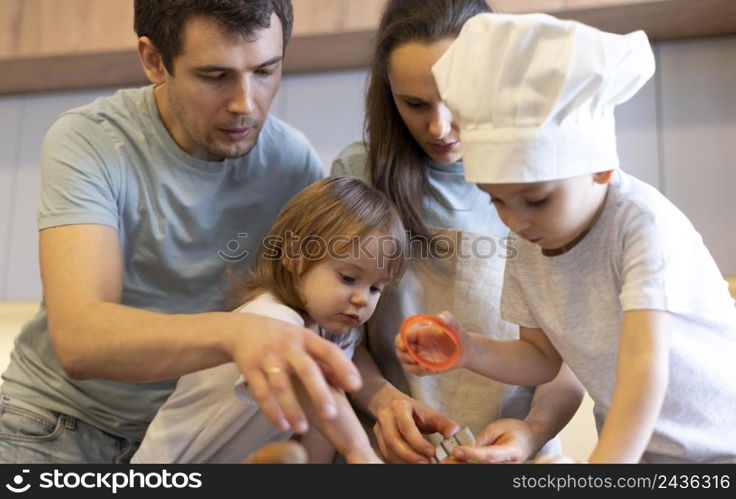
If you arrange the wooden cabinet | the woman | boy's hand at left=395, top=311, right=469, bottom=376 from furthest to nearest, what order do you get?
the wooden cabinet, the woman, boy's hand at left=395, top=311, right=469, bottom=376

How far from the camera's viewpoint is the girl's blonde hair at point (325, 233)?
4.48 ft

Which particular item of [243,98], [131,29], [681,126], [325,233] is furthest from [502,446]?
[131,29]

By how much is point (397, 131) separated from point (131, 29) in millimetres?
1381

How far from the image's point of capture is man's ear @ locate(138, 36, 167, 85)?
1440 mm

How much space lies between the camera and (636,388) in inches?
34.3

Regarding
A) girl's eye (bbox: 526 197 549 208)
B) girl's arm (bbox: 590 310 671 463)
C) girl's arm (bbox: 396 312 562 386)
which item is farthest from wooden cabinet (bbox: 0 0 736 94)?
girl's arm (bbox: 590 310 671 463)

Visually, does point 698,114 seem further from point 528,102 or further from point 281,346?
point 281,346

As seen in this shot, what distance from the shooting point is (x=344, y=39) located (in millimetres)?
2432

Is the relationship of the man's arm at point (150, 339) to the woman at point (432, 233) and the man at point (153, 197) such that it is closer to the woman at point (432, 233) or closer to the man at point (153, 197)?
the man at point (153, 197)

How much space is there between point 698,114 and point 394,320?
134 cm

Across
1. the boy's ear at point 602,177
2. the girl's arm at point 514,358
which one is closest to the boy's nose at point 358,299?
the girl's arm at point 514,358

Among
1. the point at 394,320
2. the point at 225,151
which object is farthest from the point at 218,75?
the point at 394,320

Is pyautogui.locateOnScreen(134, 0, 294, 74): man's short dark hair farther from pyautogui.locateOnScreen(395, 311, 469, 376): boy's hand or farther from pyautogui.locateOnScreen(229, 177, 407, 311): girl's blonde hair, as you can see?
pyautogui.locateOnScreen(395, 311, 469, 376): boy's hand

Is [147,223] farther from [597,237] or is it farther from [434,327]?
[597,237]
